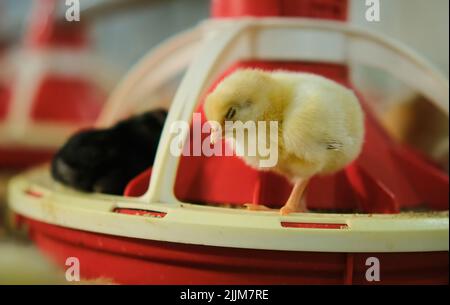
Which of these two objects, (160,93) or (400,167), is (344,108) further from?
(160,93)

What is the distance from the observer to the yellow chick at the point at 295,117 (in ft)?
1.74

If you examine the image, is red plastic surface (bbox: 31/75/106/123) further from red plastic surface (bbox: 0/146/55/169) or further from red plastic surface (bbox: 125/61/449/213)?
red plastic surface (bbox: 125/61/449/213)

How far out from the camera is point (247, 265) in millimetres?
548

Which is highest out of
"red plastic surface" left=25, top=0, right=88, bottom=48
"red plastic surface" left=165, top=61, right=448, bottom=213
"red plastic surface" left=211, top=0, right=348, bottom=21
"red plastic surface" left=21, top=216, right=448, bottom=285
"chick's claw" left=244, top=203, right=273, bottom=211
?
"red plastic surface" left=25, top=0, right=88, bottom=48

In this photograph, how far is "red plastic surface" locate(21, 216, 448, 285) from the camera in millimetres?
542

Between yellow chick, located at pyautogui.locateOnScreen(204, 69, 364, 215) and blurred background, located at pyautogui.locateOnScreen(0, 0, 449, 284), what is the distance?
0.25 m

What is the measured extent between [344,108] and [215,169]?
0.51 feet

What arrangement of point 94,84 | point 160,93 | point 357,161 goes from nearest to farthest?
point 357,161
point 160,93
point 94,84

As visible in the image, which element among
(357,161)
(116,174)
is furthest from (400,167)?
(116,174)

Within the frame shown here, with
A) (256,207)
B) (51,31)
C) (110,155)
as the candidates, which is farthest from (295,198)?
(51,31)

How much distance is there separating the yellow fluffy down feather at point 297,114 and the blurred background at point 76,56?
9.8 inches

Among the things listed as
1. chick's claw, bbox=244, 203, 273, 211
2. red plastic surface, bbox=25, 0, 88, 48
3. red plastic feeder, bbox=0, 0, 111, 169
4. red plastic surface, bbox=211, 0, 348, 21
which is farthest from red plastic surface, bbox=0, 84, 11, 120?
chick's claw, bbox=244, 203, 273, 211

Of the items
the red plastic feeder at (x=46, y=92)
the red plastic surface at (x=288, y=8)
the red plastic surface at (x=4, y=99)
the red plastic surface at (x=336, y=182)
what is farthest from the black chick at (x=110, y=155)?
the red plastic surface at (x=4, y=99)

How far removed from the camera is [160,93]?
1271mm
